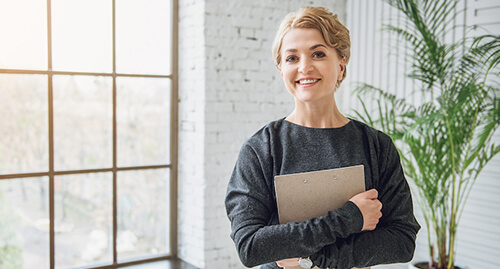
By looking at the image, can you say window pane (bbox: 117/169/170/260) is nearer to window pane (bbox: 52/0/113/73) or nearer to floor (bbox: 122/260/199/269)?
floor (bbox: 122/260/199/269)

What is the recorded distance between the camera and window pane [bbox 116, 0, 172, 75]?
10.5ft

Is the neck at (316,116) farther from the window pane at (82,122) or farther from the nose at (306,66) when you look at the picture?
the window pane at (82,122)

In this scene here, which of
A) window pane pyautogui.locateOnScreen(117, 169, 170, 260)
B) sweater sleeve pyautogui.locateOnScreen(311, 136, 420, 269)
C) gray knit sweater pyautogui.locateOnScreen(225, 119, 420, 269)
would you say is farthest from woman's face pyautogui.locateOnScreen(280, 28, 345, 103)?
window pane pyautogui.locateOnScreen(117, 169, 170, 260)

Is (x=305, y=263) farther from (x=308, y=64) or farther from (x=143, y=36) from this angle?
(x=143, y=36)

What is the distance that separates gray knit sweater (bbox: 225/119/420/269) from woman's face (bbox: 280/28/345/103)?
0.11 meters

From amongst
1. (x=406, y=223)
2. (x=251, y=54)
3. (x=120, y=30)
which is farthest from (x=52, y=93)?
(x=406, y=223)

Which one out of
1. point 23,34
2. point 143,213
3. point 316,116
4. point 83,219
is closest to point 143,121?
point 143,213

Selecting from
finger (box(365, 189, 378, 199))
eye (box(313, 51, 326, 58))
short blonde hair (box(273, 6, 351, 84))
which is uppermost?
short blonde hair (box(273, 6, 351, 84))

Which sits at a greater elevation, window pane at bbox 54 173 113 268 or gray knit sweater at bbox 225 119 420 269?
gray knit sweater at bbox 225 119 420 269

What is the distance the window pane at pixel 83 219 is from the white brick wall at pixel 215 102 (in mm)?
523

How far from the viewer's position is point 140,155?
3328mm

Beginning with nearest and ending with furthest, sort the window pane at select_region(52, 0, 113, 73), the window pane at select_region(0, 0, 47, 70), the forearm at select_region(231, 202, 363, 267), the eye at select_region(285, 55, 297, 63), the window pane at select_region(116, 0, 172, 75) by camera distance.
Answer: the forearm at select_region(231, 202, 363, 267)
the eye at select_region(285, 55, 297, 63)
the window pane at select_region(0, 0, 47, 70)
the window pane at select_region(52, 0, 113, 73)
the window pane at select_region(116, 0, 172, 75)

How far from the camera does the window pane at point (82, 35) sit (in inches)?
116

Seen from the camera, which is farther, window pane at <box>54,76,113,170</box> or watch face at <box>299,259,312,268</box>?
window pane at <box>54,76,113,170</box>
